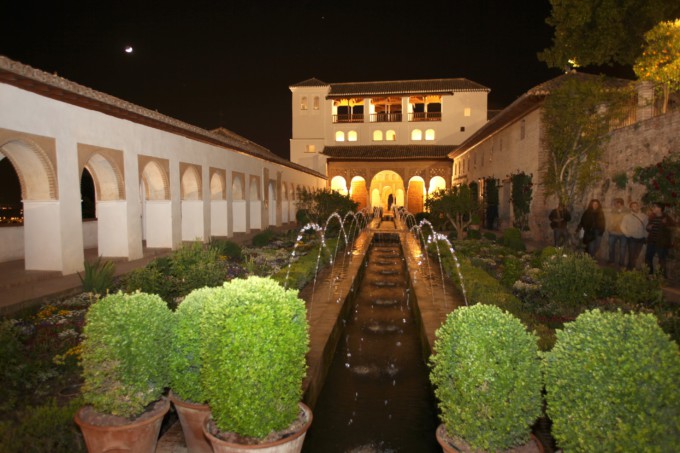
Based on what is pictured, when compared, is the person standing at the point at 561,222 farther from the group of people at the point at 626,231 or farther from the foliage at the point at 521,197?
the foliage at the point at 521,197

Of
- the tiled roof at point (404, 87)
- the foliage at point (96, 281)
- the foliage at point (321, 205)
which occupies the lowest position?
the foliage at point (96, 281)

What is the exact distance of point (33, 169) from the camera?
9219mm

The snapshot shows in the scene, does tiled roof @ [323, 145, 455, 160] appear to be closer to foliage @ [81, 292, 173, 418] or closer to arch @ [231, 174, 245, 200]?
arch @ [231, 174, 245, 200]

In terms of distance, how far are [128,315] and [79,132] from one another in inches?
321

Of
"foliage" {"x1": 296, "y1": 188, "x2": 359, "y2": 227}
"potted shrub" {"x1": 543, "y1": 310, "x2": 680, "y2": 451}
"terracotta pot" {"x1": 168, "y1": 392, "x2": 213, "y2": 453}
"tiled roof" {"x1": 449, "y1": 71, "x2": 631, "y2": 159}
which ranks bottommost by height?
"terracotta pot" {"x1": 168, "y1": 392, "x2": 213, "y2": 453}

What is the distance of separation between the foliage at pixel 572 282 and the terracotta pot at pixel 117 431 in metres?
5.26

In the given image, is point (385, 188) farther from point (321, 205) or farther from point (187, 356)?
point (187, 356)

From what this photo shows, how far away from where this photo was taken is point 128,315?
3.26m

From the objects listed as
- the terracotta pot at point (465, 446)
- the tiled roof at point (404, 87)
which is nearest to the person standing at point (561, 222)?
the terracotta pot at point (465, 446)

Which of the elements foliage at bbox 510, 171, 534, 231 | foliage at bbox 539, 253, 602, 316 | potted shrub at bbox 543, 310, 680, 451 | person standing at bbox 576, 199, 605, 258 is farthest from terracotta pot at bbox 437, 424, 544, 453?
foliage at bbox 510, 171, 534, 231

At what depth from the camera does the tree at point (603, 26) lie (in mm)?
17656

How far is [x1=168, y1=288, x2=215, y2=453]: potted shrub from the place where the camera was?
3389 millimetres

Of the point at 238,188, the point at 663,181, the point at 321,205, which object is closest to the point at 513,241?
the point at 663,181

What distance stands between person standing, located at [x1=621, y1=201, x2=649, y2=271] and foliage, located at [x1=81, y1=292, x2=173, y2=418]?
994 centimetres
